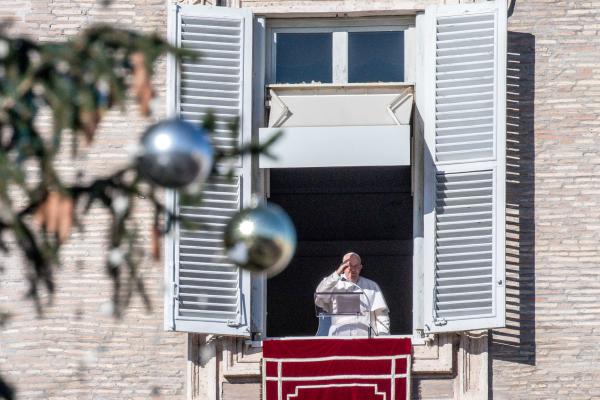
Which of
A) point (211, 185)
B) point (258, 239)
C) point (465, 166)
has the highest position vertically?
point (465, 166)

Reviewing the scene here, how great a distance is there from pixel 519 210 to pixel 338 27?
1440 mm

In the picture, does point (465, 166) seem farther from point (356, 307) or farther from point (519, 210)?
point (356, 307)

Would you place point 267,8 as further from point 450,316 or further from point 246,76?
point 450,316

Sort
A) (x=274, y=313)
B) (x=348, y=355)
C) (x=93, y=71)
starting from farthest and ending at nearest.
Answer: (x=274, y=313) → (x=348, y=355) → (x=93, y=71)

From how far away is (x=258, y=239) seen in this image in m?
9.07

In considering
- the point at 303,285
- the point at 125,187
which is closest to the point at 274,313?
the point at 303,285

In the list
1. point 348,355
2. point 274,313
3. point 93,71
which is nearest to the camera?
point 93,71

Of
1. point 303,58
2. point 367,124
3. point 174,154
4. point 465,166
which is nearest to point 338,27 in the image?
point 303,58

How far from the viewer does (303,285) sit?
64.4ft

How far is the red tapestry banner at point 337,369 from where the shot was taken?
13219 millimetres

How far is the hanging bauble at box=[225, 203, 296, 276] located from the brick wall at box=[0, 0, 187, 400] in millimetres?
4304

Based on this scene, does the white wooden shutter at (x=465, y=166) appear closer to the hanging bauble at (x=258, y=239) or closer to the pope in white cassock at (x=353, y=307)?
the pope in white cassock at (x=353, y=307)

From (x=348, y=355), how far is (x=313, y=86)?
5.00 ft

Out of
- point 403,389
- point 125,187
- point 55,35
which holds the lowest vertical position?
Answer: point 403,389
